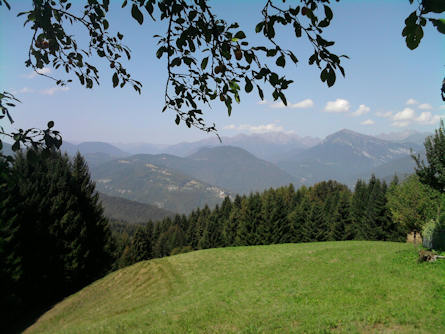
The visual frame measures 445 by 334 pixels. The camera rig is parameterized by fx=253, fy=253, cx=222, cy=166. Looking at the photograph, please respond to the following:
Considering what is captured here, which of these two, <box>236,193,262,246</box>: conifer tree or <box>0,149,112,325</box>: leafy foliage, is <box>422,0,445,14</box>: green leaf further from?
<box>236,193,262,246</box>: conifer tree

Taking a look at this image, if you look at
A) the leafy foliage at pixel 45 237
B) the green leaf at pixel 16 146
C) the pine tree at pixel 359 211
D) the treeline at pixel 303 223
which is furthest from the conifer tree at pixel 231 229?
the green leaf at pixel 16 146

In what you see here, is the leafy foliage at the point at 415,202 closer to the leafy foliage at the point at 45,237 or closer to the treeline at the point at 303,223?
the treeline at the point at 303,223

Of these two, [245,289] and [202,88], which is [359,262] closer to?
[245,289]

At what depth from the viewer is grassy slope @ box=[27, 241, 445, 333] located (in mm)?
7836

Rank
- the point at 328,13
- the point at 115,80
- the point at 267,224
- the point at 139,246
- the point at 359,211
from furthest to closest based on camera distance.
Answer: the point at 139,246, the point at 359,211, the point at 267,224, the point at 115,80, the point at 328,13

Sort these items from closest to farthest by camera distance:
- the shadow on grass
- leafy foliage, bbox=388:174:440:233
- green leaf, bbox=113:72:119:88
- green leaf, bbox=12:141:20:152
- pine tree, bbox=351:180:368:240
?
1. green leaf, bbox=12:141:20:152
2. green leaf, bbox=113:72:119:88
3. the shadow on grass
4. leafy foliage, bbox=388:174:440:233
5. pine tree, bbox=351:180:368:240

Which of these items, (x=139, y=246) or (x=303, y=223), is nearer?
(x=303, y=223)

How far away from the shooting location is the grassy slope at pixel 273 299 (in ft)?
25.7

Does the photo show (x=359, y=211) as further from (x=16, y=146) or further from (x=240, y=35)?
(x=16, y=146)

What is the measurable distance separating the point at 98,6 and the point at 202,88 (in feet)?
5.05

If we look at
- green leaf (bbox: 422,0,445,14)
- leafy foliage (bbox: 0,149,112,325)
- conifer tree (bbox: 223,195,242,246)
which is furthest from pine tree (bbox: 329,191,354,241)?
green leaf (bbox: 422,0,445,14)

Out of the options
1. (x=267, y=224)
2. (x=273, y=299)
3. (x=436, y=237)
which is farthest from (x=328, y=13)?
(x=267, y=224)

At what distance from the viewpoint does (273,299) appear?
11406 mm

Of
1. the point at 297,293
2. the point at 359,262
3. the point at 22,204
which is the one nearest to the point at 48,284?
the point at 22,204
